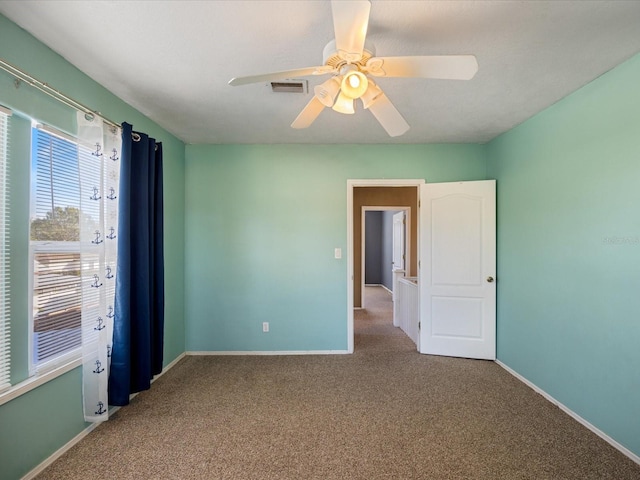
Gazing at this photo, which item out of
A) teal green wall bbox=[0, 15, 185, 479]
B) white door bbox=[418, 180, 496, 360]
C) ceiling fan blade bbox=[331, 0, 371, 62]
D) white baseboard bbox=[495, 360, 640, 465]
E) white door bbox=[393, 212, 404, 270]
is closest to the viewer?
ceiling fan blade bbox=[331, 0, 371, 62]

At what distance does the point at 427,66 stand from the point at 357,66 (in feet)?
1.04

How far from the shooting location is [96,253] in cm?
208

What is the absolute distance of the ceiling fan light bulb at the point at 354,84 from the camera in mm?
1440

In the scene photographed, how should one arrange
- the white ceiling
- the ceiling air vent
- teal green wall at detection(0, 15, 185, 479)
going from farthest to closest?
the ceiling air vent
teal green wall at detection(0, 15, 185, 479)
the white ceiling

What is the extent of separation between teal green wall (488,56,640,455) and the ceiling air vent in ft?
6.77

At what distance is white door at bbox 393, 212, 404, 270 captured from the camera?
7.25 meters

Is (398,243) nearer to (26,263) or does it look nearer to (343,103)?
(343,103)

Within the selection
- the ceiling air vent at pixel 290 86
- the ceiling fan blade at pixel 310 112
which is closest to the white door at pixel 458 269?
the ceiling air vent at pixel 290 86

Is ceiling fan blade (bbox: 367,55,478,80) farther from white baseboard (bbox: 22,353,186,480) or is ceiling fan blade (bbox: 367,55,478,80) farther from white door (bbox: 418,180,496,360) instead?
white baseboard (bbox: 22,353,186,480)

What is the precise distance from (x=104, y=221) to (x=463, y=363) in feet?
11.8

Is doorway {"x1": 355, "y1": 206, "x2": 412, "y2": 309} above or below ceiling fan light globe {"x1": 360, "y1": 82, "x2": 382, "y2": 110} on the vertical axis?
below

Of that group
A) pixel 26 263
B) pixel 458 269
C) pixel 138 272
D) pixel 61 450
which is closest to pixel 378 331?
pixel 458 269

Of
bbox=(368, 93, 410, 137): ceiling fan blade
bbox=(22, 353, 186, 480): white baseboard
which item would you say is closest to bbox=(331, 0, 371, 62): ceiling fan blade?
bbox=(368, 93, 410, 137): ceiling fan blade

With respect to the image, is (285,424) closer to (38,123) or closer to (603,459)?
(603,459)
